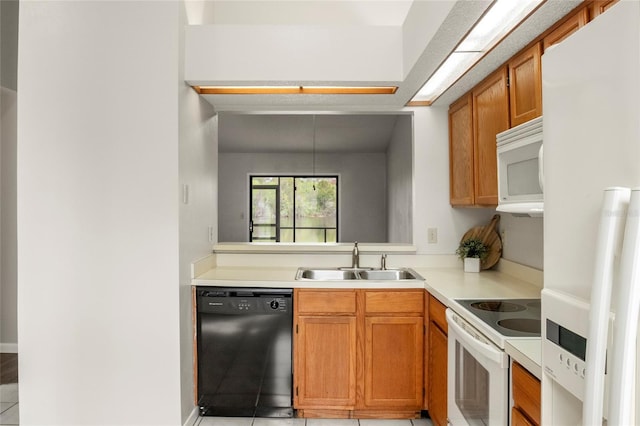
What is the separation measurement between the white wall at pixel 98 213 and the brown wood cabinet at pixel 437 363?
4.80 feet

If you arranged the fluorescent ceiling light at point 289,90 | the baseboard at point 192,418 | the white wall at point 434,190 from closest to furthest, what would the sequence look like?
1. the baseboard at point 192,418
2. the fluorescent ceiling light at point 289,90
3. the white wall at point 434,190

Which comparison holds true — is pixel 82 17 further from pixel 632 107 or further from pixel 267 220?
pixel 632 107

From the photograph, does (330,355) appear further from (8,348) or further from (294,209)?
(8,348)

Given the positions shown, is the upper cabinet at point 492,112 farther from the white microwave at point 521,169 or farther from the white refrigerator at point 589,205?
the white refrigerator at point 589,205

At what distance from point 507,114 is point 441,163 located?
91 centimetres

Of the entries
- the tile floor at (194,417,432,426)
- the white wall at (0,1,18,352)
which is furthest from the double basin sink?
the white wall at (0,1,18,352)

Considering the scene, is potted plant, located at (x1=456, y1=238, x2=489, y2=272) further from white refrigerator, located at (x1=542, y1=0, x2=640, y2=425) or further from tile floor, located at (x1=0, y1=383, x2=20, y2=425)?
tile floor, located at (x1=0, y1=383, x2=20, y2=425)

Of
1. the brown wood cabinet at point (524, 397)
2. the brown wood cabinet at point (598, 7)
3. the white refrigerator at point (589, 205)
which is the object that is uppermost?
the brown wood cabinet at point (598, 7)

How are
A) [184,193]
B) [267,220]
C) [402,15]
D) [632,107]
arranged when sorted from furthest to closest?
[267,220]
[402,15]
[184,193]
[632,107]

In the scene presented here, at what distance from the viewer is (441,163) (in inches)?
116

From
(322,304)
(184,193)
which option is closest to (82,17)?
(184,193)

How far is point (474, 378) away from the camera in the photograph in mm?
1551

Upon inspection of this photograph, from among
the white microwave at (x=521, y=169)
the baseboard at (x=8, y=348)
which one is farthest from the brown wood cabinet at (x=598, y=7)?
the baseboard at (x=8, y=348)

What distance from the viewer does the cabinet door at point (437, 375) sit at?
2.03 metres
